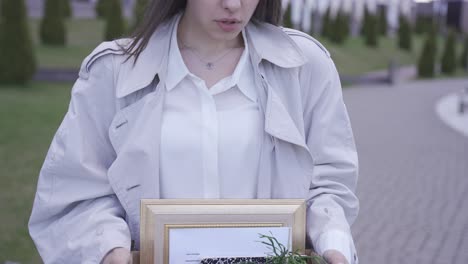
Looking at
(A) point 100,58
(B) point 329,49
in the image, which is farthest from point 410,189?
(B) point 329,49

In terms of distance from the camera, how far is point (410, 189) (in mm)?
8203

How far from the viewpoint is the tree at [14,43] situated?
17.5 m

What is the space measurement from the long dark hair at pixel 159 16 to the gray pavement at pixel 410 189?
3615 mm

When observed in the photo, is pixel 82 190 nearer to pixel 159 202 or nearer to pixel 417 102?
pixel 159 202

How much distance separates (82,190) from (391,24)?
44.4 m

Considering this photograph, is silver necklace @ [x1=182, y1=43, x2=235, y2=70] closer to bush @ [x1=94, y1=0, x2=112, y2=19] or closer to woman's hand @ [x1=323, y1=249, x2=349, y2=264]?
woman's hand @ [x1=323, y1=249, x2=349, y2=264]

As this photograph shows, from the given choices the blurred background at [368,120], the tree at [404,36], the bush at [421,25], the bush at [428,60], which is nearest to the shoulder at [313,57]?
the blurred background at [368,120]

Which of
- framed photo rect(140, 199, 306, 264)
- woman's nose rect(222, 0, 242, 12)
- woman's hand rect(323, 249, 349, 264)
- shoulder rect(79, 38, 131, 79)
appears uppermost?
woman's nose rect(222, 0, 242, 12)

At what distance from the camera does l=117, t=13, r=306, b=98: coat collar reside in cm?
192

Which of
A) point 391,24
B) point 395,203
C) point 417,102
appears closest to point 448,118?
point 417,102

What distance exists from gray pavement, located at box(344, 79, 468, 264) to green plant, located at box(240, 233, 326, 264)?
3774 mm

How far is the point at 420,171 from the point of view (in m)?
9.27

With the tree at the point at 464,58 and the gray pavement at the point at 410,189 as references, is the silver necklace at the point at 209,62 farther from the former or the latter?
the tree at the point at 464,58

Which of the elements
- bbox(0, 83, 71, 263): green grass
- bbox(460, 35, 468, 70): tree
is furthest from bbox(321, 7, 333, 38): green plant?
bbox(0, 83, 71, 263): green grass
